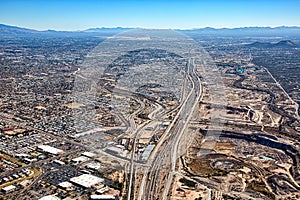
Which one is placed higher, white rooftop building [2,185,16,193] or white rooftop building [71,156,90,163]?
white rooftop building [71,156,90,163]

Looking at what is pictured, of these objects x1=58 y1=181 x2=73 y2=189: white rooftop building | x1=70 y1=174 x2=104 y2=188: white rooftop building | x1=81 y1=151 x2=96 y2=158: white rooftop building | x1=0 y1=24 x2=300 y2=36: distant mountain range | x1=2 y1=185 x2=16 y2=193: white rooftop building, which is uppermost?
x1=0 y1=24 x2=300 y2=36: distant mountain range

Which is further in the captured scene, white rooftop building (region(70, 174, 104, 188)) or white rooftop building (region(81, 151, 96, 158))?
white rooftop building (region(81, 151, 96, 158))

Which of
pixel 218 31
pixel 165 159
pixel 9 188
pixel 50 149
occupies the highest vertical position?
pixel 218 31

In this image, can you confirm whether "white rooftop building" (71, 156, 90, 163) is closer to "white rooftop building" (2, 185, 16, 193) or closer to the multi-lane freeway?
the multi-lane freeway

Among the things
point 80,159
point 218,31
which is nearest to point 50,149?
point 80,159

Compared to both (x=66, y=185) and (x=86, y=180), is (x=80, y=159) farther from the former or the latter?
(x=66, y=185)

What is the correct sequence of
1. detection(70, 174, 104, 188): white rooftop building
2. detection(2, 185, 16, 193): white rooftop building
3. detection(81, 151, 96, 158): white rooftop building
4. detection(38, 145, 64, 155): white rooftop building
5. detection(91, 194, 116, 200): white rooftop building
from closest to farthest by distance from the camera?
detection(91, 194, 116, 200): white rooftop building
detection(2, 185, 16, 193): white rooftop building
detection(70, 174, 104, 188): white rooftop building
detection(81, 151, 96, 158): white rooftop building
detection(38, 145, 64, 155): white rooftop building

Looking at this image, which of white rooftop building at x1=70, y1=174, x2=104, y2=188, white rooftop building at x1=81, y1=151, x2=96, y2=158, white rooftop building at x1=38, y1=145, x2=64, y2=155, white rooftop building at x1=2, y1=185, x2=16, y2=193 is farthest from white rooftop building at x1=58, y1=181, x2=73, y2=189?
white rooftop building at x1=38, y1=145, x2=64, y2=155

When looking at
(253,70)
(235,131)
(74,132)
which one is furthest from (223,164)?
(253,70)

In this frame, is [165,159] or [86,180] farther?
[165,159]
